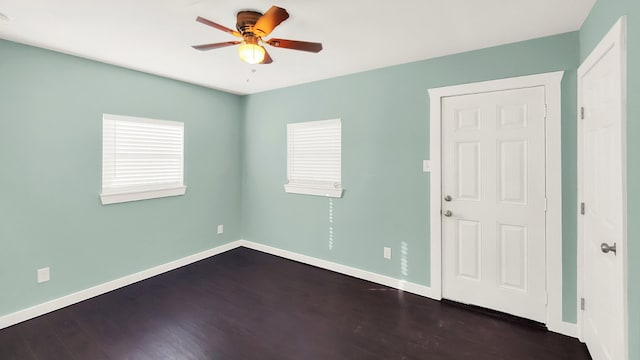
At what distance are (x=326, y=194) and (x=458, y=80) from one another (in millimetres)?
1963

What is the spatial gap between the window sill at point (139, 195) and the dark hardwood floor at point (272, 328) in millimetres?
1000

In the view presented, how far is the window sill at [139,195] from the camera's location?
10.0 ft

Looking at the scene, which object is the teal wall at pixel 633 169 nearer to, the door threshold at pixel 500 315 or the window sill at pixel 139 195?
the door threshold at pixel 500 315

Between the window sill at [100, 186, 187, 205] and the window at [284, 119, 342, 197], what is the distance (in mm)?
1471

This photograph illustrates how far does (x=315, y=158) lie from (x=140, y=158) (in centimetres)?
215

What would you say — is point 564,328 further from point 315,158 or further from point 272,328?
point 315,158

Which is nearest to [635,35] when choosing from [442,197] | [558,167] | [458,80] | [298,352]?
[558,167]

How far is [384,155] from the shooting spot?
3.19 m

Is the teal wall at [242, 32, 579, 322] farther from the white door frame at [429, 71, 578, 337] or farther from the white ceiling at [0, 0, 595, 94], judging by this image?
the white ceiling at [0, 0, 595, 94]

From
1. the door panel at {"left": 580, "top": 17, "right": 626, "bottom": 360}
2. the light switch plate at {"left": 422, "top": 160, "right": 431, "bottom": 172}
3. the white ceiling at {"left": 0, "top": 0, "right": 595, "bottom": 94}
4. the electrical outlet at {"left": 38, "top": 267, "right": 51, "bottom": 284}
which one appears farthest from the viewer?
the light switch plate at {"left": 422, "top": 160, "right": 431, "bottom": 172}

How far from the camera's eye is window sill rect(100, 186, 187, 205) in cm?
305

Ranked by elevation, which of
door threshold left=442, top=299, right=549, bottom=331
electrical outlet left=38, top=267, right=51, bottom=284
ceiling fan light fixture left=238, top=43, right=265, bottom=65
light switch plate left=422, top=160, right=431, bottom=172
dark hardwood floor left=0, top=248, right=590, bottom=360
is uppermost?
ceiling fan light fixture left=238, top=43, right=265, bottom=65

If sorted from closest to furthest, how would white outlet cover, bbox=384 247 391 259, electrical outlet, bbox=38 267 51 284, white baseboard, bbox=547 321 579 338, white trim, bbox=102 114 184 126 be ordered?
white baseboard, bbox=547 321 579 338
electrical outlet, bbox=38 267 51 284
white trim, bbox=102 114 184 126
white outlet cover, bbox=384 247 391 259

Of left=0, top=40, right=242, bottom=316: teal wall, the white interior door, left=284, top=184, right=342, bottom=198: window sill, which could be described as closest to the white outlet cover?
the white interior door
